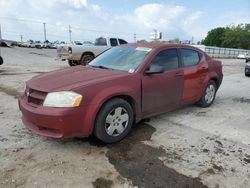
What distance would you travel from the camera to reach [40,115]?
138 inches

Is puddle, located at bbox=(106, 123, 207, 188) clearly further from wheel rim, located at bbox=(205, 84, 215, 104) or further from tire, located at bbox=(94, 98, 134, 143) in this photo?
wheel rim, located at bbox=(205, 84, 215, 104)

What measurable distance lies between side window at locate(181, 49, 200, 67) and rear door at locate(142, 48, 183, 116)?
0.23 meters

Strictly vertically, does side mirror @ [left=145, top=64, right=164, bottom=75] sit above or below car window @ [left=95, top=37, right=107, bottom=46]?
below

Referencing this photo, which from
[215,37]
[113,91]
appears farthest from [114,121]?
[215,37]

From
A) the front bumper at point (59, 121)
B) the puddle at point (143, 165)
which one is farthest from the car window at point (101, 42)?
the front bumper at point (59, 121)

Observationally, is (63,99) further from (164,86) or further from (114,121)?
(164,86)

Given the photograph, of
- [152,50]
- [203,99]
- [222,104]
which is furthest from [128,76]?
[222,104]

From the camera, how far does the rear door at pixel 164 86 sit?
14.6 feet

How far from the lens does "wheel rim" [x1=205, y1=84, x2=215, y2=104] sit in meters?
6.17

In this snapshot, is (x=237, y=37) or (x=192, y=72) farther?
(x=237, y=37)

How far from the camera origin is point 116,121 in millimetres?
4023

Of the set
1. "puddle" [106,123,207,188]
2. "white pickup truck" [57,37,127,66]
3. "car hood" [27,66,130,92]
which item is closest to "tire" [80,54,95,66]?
"white pickup truck" [57,37,127,66]

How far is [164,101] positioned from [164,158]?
1.43 metres

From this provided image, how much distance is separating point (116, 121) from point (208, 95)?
119 inches
